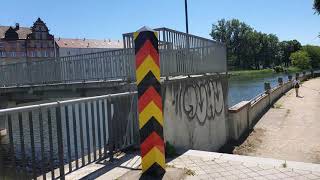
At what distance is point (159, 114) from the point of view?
584cm

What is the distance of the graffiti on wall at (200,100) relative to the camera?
32.4ft

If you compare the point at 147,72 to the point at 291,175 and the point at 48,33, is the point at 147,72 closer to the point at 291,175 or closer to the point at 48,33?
the point at 291,175

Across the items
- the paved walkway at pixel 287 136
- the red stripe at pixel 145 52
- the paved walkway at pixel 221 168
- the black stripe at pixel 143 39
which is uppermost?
the black stripe at pixel 143 39

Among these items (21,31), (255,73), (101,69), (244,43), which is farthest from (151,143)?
(244,43)

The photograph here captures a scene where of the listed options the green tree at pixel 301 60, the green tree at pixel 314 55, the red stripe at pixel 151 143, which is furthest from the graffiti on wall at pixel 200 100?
the green tree at pixel 314 55

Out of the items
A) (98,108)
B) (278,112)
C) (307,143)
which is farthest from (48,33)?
(98,108)

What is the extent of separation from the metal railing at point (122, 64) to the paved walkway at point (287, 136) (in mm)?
3271

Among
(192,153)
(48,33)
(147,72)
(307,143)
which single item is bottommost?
(307,143)

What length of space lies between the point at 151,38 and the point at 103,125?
5.81ft

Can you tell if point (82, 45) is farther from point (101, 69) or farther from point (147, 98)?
point (147, 98)

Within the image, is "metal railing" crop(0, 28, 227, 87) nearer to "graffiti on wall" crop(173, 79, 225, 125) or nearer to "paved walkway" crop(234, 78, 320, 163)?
"graffiti on wall" crop(173, 79, 225, 125)

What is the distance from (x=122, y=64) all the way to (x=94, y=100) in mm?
5790

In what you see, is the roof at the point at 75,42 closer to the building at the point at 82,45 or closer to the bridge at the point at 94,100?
the building at the point at 82,45

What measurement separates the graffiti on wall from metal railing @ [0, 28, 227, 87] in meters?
0.51
